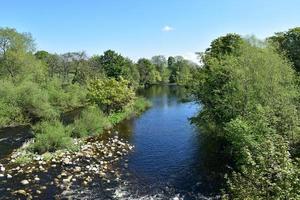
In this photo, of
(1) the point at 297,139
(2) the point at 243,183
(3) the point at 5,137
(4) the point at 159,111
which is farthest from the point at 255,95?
(4) the point at 159,111

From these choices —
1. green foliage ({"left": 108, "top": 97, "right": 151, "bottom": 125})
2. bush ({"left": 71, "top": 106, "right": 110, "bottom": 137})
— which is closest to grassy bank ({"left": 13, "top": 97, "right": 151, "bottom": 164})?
bush ({"left": 71, "top": 106, "right": 110, "bottom": 137})

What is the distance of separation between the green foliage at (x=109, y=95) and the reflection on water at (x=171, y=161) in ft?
14.8

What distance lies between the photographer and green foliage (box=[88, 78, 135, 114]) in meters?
45.8

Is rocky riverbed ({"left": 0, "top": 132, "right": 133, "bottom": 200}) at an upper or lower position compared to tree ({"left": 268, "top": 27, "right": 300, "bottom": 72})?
lower

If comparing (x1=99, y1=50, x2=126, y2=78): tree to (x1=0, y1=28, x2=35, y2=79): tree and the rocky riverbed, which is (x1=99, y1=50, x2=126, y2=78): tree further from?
the rocky riverbed

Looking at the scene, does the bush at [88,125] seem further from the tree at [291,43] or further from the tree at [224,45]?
the tree at [291,43]

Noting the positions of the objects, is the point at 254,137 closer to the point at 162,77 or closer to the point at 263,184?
the point at 263,184

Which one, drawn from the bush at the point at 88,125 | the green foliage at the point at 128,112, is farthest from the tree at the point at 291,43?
the bush at the point at 88,125

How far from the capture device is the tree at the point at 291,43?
147 ft

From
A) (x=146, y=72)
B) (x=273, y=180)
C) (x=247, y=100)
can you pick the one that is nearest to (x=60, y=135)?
(x=247, y=100)

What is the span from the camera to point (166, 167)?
85.2 feet

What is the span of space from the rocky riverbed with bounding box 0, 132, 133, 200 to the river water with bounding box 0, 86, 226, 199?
2.19 feet

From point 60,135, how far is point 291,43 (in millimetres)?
37523

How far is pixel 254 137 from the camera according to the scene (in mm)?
21125
